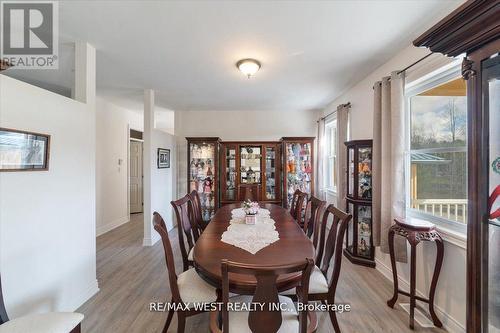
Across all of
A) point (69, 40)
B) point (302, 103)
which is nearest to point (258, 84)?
point (302, 103)

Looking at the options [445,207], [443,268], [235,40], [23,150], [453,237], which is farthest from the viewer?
[235,40]

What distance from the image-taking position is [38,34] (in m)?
2.03

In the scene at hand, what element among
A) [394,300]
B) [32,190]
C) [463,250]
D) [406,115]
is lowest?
[394,300]

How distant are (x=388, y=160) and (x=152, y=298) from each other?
2911 mm

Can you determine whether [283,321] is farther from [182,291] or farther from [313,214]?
[313,214]

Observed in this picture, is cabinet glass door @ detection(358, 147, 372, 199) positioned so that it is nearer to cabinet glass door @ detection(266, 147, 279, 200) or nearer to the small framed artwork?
cabinet glass door @ detection(266, 147, 279, 200)

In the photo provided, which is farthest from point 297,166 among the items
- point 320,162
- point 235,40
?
point 235,40

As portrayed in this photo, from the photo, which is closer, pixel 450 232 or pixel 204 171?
pixel 450 232

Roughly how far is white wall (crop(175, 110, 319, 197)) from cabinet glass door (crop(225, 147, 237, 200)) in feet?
1.28

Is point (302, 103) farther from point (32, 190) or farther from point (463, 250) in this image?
point (32, 190)

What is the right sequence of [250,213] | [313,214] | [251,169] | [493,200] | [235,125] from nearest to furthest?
1. [493,200]
2. [250,213]
3. [313,214]
4. [251,169]
5. [235,125]

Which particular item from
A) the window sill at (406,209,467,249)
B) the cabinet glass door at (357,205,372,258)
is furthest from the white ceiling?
the cabinet glass door at (357,205,372,258)

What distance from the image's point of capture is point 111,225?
175 inches

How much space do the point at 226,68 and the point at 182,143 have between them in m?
2.64
